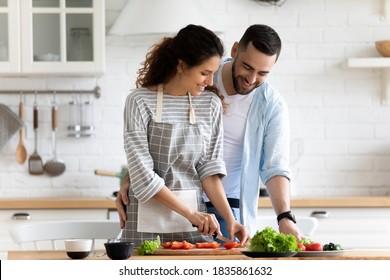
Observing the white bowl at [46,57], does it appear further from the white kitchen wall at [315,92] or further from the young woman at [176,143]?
the young woman at [176,143]

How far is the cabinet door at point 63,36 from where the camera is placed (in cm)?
475

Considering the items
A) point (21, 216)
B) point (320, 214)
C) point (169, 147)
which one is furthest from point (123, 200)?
point (320, 214)

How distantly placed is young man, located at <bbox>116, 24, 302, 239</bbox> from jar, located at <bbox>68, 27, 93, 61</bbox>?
1.79m

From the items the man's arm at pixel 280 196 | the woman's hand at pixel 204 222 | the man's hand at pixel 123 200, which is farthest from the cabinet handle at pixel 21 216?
the woman's hand at pixel 204 222

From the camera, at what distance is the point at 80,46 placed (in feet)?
15.7

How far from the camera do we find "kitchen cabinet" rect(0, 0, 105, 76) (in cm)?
475

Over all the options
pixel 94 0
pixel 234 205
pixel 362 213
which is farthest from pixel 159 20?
pixel 234 205

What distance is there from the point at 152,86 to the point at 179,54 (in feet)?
0.44

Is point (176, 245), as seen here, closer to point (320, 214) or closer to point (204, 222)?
point (204, 222)

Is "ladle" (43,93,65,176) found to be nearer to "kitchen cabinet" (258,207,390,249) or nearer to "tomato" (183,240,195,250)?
"kitchen cabinet" (258,207,390,249)

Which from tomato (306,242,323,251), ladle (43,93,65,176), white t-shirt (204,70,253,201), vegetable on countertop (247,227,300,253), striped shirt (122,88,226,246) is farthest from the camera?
ladle (43,93,65,176)

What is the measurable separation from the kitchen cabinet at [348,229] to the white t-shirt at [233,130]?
1.43 meters

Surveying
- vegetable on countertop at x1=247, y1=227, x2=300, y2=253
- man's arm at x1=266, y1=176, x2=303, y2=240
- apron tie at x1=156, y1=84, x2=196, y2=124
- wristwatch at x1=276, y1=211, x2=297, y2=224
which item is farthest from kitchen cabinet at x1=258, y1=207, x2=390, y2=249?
vegetable on countertop at x1=247, y1=227, x2=300, y2=253

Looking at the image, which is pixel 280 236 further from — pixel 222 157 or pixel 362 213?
pixel 362 213
